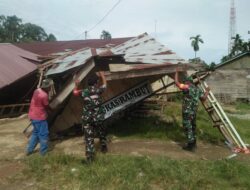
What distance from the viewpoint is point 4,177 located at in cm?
597

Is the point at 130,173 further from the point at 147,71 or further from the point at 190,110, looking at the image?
the point at 147,71

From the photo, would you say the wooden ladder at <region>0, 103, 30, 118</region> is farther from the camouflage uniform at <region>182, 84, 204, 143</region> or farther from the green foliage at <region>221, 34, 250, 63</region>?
the green foliage at <region>221, 34, 250, 63</region>

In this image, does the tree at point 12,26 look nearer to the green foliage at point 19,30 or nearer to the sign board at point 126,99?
the green foliage at point 19,30

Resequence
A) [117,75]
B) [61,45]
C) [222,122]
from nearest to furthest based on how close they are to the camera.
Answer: [117,75], [222,122], [61,45]

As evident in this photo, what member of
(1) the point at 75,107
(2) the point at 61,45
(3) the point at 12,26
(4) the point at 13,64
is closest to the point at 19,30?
(3) the point at 12,26

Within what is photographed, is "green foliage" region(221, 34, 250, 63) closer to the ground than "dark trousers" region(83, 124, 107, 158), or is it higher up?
higher up

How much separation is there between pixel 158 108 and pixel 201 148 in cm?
465

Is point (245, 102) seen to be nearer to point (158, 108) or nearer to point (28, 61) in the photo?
point (158, 108)

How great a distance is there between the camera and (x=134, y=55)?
8984mm

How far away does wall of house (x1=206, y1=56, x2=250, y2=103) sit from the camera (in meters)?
25.7

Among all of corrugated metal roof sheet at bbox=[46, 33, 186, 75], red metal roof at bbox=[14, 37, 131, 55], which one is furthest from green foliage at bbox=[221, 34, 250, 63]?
corrugated metal roof sheet at bbox=[46, 33, 186, 75]

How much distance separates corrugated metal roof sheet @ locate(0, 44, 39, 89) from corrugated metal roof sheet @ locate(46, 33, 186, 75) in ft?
10.2

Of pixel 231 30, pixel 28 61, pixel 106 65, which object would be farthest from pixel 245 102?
pixel 231 30

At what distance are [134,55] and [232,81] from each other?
1876cm
